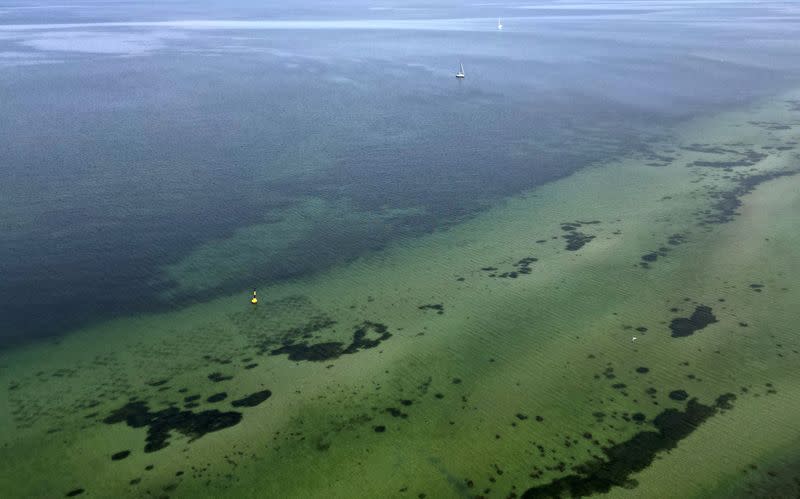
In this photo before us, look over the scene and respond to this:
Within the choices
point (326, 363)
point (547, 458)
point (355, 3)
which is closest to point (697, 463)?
point (547, 458)

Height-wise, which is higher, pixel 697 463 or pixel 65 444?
pixel 65 444

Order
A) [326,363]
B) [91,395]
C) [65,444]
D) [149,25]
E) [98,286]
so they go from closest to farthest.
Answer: [65,444], [91,395], [326,363], [98,286], [149,25]

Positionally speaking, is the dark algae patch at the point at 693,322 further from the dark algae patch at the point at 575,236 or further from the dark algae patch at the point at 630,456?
the dark algae patch at the point at 575,236

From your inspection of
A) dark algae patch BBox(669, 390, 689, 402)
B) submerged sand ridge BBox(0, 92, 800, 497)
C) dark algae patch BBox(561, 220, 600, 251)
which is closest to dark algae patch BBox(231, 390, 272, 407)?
submerged sand ridge BBox(0, 92, 800, 497)

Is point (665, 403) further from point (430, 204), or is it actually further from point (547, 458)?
point (430, 204)

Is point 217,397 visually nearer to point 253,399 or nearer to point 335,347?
point 253,399

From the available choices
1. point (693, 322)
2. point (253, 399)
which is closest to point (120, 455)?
point (253, 399)

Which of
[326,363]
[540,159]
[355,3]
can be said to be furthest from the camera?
[355,3]
